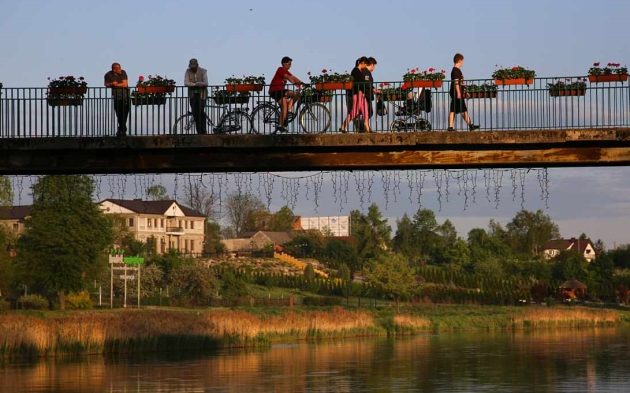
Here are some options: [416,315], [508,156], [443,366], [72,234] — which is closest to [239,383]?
[443,366]

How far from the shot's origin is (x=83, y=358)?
5016 cm

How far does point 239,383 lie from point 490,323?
143 feet

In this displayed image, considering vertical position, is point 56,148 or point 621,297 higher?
point 56,148

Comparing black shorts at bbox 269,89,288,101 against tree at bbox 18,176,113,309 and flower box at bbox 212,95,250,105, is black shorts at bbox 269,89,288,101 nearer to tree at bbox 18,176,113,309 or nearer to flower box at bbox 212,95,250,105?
flower box at bbox 212,95,250,105

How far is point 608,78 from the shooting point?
30.6m

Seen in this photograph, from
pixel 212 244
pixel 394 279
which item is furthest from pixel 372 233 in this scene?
pixel 394 279

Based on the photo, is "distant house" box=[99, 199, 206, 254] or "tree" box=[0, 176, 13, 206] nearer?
"tree" box=[0, 176, 13, 206]

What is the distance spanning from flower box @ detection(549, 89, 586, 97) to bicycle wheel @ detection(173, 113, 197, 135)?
922cm

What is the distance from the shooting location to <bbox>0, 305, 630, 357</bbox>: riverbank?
165ft

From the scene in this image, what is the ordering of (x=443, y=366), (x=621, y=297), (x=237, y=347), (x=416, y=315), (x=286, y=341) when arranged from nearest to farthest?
(x=443, y=366), (x=237, y=347), (x=286, y=341), (x=416, y=315), (x=621, y=297)

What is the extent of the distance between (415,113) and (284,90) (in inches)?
137

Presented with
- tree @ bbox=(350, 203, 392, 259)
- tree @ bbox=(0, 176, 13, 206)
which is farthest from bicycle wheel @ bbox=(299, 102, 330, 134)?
tree @ bbox=(350, 203, 392, 259)

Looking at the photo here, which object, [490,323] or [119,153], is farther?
[490,323]

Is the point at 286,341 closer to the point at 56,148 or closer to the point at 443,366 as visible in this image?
the point at 443,366
